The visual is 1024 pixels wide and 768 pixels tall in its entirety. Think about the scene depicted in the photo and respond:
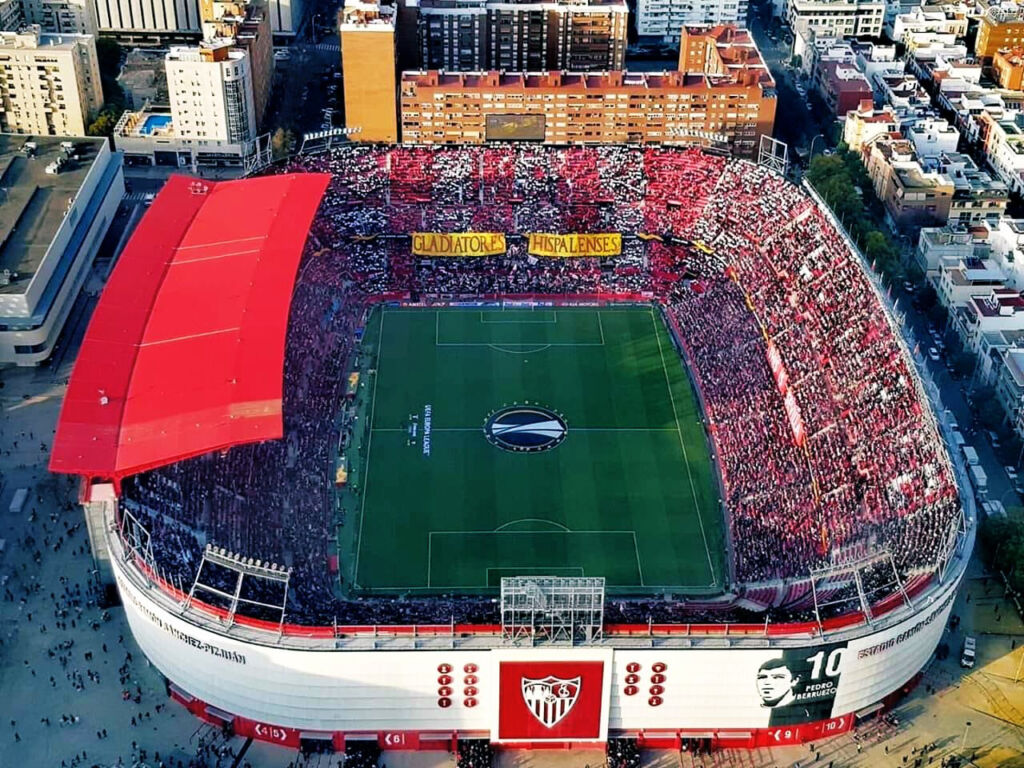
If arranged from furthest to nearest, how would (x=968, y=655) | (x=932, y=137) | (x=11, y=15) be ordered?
(x=11, y=15) → (x=932, y=137) → (x=968, y=655)

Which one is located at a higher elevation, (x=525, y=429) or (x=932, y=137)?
(x=932, y=137)

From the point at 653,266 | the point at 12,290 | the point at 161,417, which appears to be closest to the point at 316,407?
the point at 161,417

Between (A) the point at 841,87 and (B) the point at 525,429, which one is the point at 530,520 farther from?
(A) the point at 841,87

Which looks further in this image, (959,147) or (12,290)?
(959,147)

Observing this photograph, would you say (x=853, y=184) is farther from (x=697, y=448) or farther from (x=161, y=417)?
(x=161, y=417)

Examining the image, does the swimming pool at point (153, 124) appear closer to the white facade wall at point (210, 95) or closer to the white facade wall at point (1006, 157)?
the white facade wall at point (210, 95)

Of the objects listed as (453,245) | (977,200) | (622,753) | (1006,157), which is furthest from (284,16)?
(622,753)

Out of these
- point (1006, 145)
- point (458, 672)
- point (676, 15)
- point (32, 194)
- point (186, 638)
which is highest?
point (676, 15)
